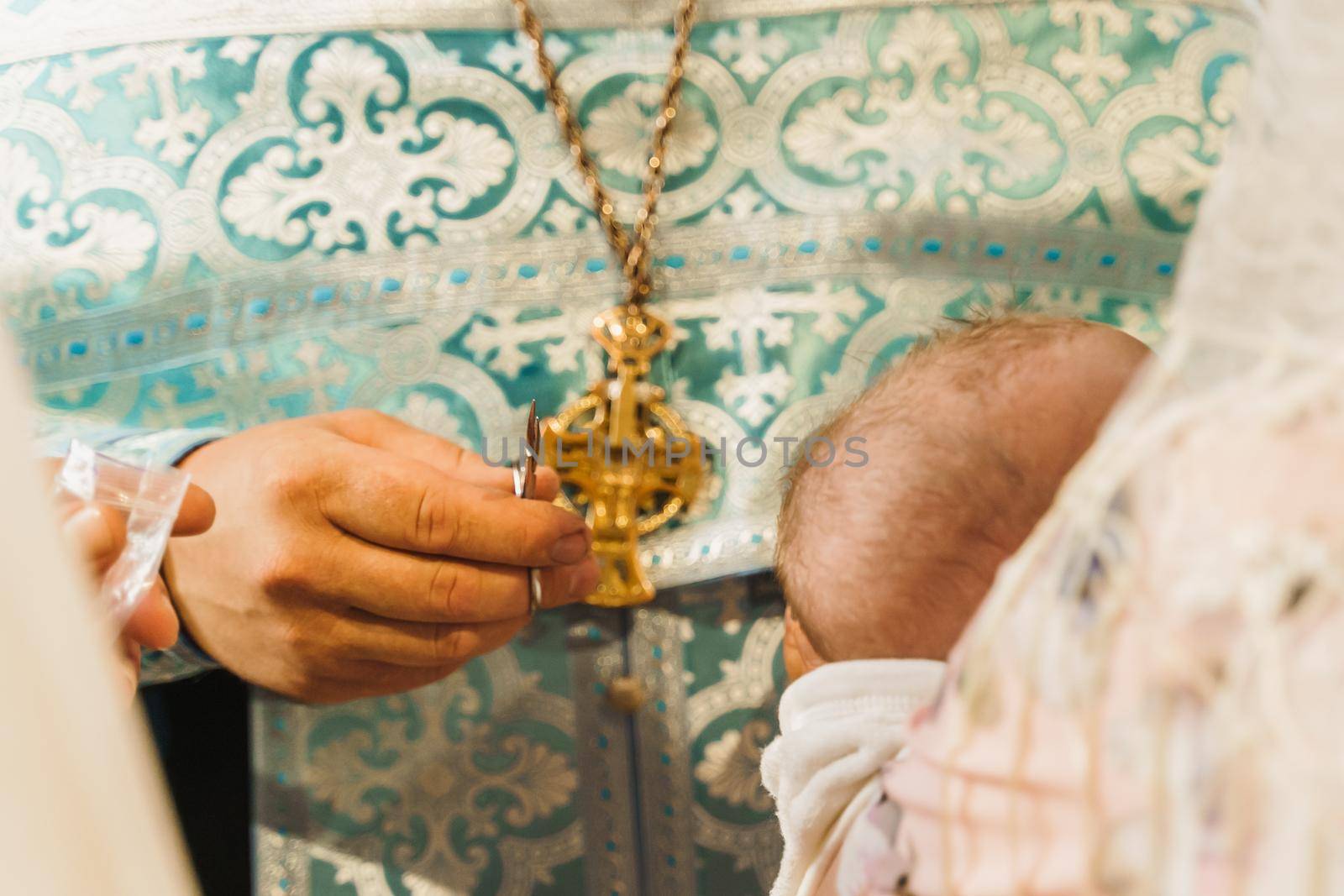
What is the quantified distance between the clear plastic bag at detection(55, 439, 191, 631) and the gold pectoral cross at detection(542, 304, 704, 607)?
0.23 metres

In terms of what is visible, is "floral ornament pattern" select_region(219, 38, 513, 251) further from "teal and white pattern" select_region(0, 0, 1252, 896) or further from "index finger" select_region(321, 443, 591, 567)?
"index finger" select_region(321, 443, 591, 567)

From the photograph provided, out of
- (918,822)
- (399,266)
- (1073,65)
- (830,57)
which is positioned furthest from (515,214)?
(918,822)

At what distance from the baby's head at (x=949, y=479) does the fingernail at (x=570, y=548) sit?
0.41 ft

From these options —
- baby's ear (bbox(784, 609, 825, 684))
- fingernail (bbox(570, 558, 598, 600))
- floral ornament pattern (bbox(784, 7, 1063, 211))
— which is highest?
floral ornament pattern (bbox(784, 7, 1063, 211))

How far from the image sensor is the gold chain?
24.2 inches

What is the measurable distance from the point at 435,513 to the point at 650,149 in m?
0.27

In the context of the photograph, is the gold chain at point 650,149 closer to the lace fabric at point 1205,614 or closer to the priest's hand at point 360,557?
the priest's hand at point 360,557

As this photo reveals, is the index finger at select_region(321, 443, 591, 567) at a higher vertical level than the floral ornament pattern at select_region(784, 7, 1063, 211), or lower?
lower

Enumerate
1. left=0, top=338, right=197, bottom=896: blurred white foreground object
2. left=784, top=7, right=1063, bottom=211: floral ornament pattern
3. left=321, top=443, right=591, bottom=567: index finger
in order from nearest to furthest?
left=0, top=338, right=197, bottom=896: blurred white foreground object
left=321, top=443, right=591, bottom=567: index finger
left=784, top=7, right=1063, bottom=211: floral ornament pattern

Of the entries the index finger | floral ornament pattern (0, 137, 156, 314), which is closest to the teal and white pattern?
floral ornament pattern (0, 137, 156, 314)

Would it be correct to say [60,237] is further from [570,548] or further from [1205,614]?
[1205,614]

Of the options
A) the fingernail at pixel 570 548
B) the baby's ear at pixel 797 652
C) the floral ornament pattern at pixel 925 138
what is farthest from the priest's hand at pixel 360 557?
the floral ornament pattern at pixel 925 138

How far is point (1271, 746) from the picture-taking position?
174 mm

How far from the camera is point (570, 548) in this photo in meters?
0.56
